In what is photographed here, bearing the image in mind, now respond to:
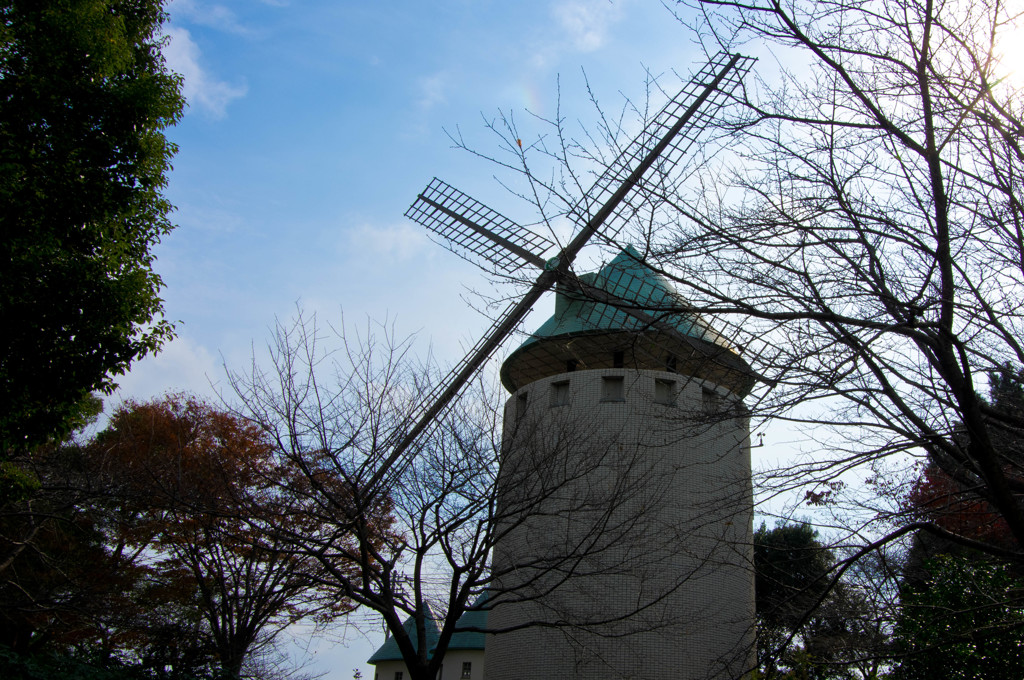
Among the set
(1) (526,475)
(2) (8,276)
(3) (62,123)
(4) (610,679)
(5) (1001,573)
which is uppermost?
(3) (62,123)

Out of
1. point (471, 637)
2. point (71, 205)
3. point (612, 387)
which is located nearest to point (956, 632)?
point (612, 387)

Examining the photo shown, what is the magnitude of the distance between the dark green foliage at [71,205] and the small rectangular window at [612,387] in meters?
7.98

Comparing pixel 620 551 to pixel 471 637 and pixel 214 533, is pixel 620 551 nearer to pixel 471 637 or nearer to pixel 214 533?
pixel 214 533

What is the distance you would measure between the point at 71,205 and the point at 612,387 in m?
9.32

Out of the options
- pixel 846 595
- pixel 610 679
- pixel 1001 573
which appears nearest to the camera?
pixel 846 595

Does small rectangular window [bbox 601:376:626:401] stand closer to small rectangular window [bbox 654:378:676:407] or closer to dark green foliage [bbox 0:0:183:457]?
small rectangular window [bbox 654:378:676:407]

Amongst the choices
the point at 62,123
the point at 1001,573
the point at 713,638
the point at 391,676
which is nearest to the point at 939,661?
the point at 1001,573

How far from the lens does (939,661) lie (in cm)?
920

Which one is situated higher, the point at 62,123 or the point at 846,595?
the point at 62,123

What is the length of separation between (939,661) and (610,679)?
496 centimetres

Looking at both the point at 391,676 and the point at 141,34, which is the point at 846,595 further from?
the point at 391,676

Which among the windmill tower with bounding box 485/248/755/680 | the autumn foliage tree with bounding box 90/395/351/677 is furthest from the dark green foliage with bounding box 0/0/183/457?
the windmill tower with bounding box 485/248/755/680

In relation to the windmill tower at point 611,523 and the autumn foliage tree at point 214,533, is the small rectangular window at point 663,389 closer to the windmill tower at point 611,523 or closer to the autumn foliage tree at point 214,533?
the windmill tower at point 611,523

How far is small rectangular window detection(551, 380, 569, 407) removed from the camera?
595 inches
